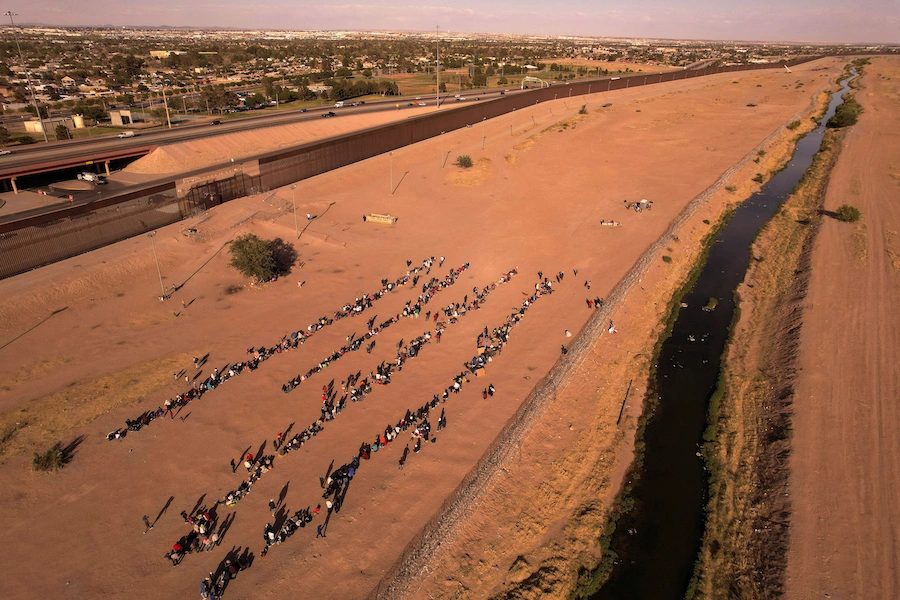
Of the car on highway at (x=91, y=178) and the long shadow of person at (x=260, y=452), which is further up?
the car on highway at (x=91, y=178)

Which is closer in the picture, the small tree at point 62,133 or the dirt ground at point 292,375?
the dirt ground at point 292,375

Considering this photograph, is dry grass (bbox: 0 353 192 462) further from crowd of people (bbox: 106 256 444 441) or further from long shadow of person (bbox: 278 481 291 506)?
long shadow of person (bbox: 278 481 291 506)

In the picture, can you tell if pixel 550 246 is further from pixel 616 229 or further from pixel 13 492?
pixel 13 492

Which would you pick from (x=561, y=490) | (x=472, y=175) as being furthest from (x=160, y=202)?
(x=561, y=490)

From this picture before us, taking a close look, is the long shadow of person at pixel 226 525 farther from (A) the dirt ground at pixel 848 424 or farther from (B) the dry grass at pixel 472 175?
(B) the dry grass at pixel 472 175

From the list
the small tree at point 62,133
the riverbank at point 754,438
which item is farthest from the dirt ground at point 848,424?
the small tree at point 62,133

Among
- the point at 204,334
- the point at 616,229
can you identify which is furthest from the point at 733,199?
the point at 204,334

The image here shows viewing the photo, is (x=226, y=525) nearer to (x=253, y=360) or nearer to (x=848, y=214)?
(x=253, y=360)
